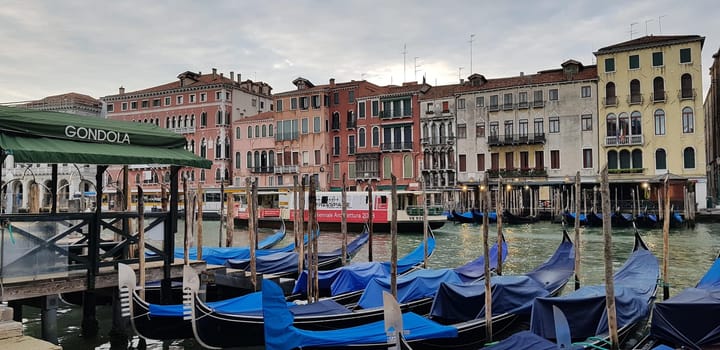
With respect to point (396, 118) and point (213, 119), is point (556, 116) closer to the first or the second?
point (396, 118)

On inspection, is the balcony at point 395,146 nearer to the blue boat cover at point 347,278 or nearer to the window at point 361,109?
the window at point 361,109

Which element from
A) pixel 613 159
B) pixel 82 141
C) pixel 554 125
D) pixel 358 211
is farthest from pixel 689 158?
pixel 82 141

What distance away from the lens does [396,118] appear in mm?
32844

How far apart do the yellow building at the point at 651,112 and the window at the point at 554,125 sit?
201cm

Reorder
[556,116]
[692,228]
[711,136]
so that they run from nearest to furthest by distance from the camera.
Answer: [692,228] < [556,116] < [711,136]

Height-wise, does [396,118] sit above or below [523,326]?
above

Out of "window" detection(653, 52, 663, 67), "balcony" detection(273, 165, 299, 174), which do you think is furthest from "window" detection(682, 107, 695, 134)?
"balcony" detection(273, 165, 299, 174)

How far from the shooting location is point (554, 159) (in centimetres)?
2928

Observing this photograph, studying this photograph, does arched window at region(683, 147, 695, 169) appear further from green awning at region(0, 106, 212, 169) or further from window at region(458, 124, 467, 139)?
green awning at region(0, 106, 212, 169)

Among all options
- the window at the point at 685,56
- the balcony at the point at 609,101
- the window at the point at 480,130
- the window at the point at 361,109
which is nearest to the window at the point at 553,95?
the balcony at the point at 609,101

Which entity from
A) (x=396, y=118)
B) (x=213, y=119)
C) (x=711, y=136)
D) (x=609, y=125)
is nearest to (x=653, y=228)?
(x=609, y=125)

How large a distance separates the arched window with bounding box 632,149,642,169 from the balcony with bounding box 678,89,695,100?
307 centimetres

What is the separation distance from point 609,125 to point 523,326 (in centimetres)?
2425

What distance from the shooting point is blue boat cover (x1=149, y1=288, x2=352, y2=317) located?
607 centimetres
